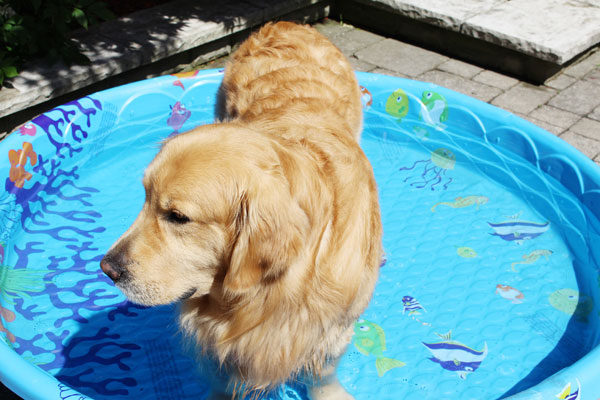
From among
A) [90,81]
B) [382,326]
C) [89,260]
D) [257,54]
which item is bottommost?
[382,326]

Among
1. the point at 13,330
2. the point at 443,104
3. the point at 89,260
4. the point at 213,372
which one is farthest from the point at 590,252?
the point at 13,330

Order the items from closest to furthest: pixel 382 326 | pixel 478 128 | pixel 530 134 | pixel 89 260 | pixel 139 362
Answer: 1. pixel 139 362
2. pixel 382 326
3. pixel 89 260
4. pixel 530 134
5. pixel 478 128

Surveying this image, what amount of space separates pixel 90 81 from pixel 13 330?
2.66m

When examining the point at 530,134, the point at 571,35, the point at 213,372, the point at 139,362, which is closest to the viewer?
the point at 213,372

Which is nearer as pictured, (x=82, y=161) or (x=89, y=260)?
(x=89, y=260)

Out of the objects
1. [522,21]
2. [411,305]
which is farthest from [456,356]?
[522,21]

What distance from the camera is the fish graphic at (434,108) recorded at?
5457 mm

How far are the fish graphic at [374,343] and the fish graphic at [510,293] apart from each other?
94cm

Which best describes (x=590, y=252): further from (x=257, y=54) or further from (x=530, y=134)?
(x=257, y=54)

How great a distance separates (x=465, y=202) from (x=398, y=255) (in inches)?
35.2

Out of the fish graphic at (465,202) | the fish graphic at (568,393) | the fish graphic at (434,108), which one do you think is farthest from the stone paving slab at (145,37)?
the fish graphic at (568,393)

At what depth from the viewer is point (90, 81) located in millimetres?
5418

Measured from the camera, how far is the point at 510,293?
4.05 meters

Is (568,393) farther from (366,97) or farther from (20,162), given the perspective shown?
(20,162)
